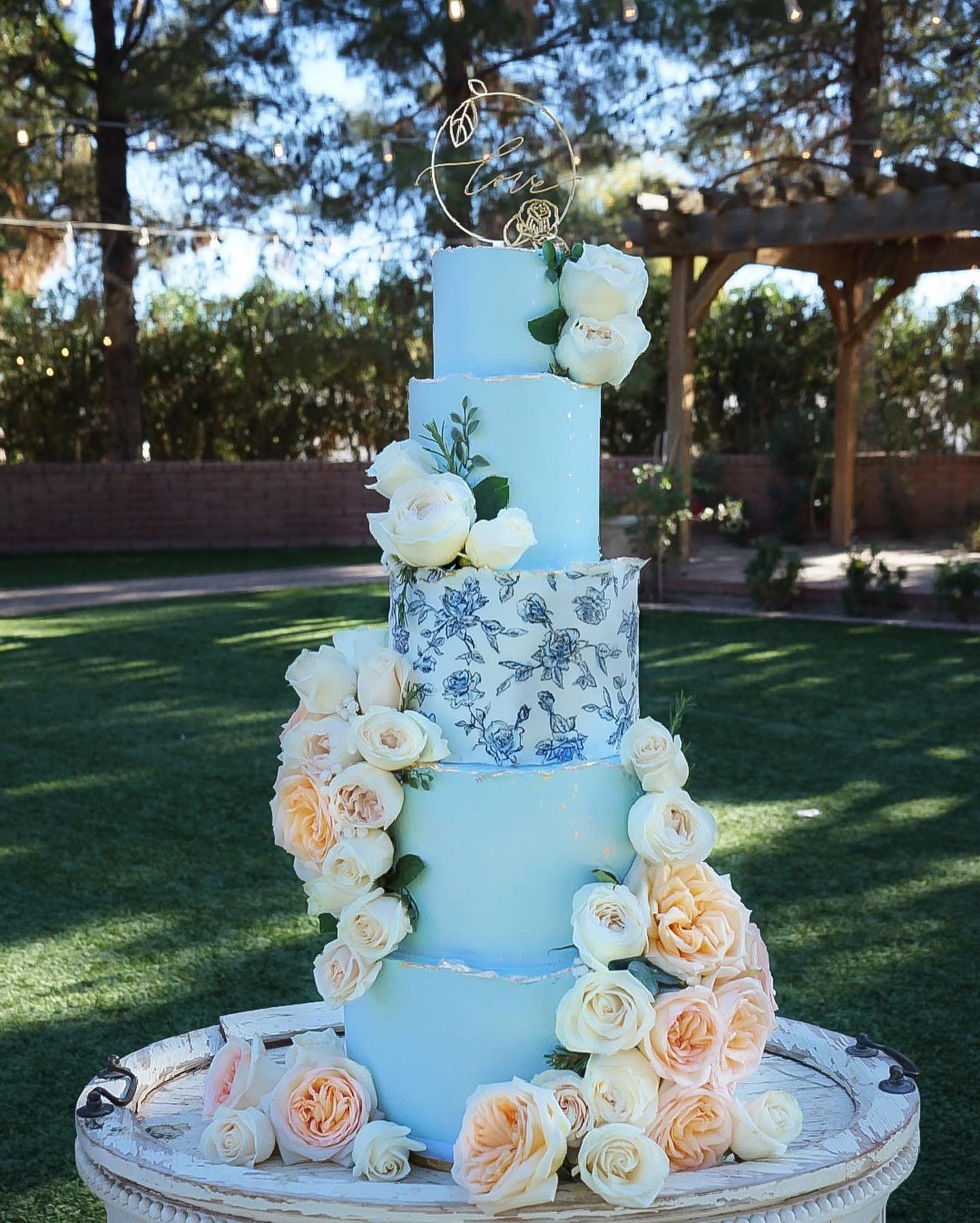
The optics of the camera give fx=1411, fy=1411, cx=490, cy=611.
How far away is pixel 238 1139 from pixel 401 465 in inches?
34.6

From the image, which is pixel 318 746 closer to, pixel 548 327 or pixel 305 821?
pixel 305 821

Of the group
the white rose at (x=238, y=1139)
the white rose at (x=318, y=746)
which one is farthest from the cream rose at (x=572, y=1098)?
the white rose at (x=318, y=746)

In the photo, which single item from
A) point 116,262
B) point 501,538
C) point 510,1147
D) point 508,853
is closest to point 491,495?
point 501,538

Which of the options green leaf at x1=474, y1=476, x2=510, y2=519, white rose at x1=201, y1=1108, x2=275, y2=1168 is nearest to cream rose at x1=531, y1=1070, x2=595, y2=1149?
white rose at x1=201, y1=1108, x2=275, y2=1168

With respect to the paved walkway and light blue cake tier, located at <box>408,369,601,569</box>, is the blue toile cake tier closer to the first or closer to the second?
light blue cake tier, located at <box>408,369,601,569</box>

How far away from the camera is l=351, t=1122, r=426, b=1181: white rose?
5.69 ft

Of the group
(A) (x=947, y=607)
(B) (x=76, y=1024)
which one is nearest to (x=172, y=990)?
(B) (x=76, y=1024)

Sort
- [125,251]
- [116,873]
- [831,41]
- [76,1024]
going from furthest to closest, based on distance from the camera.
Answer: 1. [125,251]
2. [831,41]
3. [116,873]
4. [76,1024]

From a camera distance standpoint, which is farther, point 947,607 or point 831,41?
point 831,41

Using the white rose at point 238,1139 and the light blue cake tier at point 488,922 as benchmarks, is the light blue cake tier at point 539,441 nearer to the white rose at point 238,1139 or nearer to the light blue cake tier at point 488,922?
the light blue cake tier at point 488,922

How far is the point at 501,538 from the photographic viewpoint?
1.79m

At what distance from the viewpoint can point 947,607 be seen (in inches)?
368

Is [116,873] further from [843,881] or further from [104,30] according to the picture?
[104,30]

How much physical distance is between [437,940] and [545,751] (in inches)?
11.2
